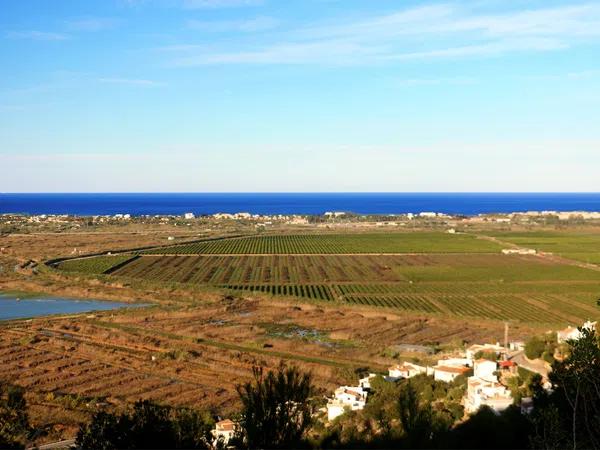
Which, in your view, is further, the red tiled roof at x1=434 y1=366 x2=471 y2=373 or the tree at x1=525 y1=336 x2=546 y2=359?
the tree at x1=525 y1=336 x2=546 y2=359

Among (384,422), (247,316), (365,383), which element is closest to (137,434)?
(384,422)

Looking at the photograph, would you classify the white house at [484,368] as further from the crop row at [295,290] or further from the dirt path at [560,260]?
the dirt path at [560,260]

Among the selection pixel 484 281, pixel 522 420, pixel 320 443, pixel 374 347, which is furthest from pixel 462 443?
pixel 484 281

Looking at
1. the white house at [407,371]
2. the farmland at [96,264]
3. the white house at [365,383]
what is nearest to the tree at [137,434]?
the white house at [365,383]

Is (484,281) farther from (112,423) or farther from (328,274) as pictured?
(112,423)

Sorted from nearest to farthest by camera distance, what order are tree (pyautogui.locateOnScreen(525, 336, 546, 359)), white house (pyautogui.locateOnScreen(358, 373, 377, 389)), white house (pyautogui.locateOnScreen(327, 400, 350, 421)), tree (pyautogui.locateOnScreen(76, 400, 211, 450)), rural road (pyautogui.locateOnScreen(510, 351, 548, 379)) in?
tree (pyautogui.locateOnScreen(76, 400, 211, 450)) < white house (pyautogui.locateOnScreen(327, 400, 350, 421)) < rural road (pyautogui.locateOnScreen(510, 351, 548, 379)) < tree (pyautogui.locateOnScreen(525, 336, 546, 359)) < white house (pyautogui.locateOnScreen(358, 373, 377, 389))

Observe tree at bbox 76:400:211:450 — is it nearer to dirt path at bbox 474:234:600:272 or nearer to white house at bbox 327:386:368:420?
white house at bbox 327:386:368:420

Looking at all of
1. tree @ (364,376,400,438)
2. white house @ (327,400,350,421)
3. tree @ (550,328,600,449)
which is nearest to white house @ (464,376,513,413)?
tree @ (364,376,400,438)
